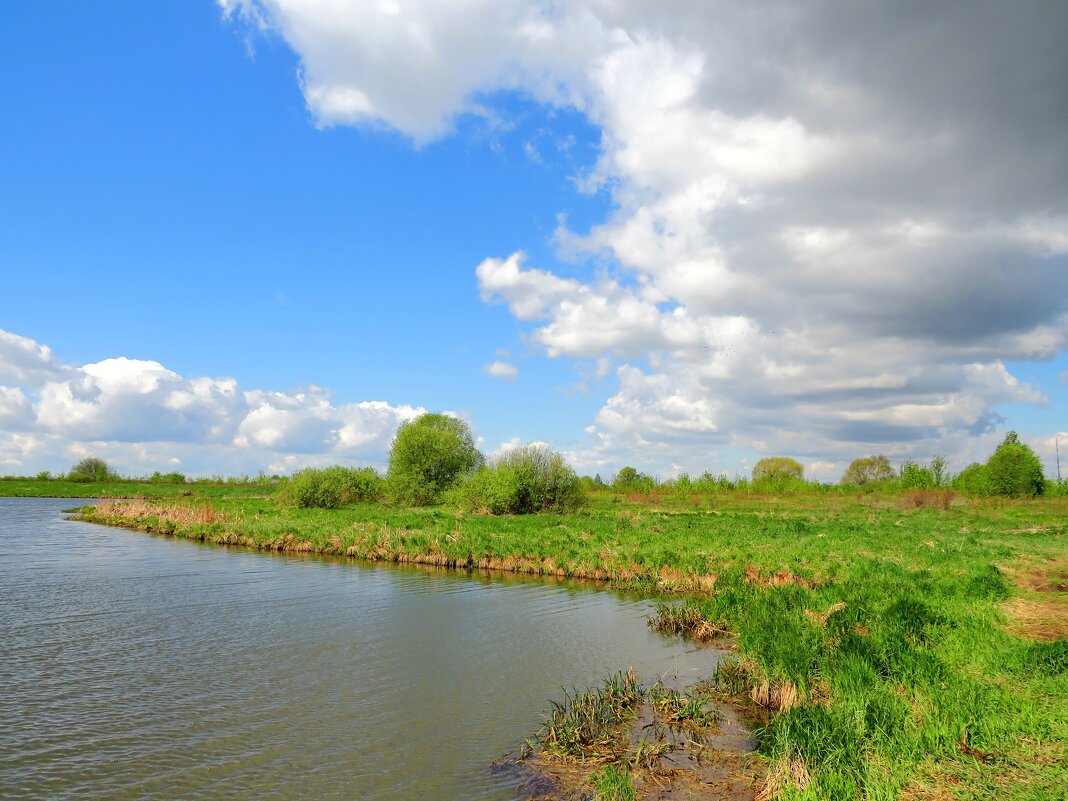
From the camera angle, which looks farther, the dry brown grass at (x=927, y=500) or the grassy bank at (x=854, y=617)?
the dry brown grass at (x=927, y=500)

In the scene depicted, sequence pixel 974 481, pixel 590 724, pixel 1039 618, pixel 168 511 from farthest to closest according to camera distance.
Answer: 1. pixel 974 481
2. pixel 168 511
3. pixel 1039 618
4. pixel 590 724

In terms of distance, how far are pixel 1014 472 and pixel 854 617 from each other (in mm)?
85247

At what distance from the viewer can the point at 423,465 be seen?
239 ft

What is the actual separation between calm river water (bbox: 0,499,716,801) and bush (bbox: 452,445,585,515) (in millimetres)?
28322

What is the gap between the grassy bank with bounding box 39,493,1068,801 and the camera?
8.14 m

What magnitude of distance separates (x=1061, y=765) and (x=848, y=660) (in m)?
4.15

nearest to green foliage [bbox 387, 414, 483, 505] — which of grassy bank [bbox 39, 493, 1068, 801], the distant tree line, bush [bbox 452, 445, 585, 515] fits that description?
the distant tree line

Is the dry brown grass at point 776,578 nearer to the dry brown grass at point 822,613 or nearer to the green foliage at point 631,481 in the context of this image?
the dry brown grass at point 822,613

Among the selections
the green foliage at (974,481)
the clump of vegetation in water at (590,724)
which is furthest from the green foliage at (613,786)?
the green foliage at (974,481)

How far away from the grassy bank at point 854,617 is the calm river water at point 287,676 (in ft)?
9.55

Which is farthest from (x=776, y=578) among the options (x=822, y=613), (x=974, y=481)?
(x=974, y=481)

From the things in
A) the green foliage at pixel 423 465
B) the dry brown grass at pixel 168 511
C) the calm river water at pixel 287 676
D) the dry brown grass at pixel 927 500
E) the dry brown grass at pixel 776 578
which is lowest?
the calm river water at pixel 287 676

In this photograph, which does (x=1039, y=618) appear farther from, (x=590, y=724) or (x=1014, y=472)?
(x=1014, y=472)

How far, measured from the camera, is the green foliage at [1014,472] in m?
81.4
